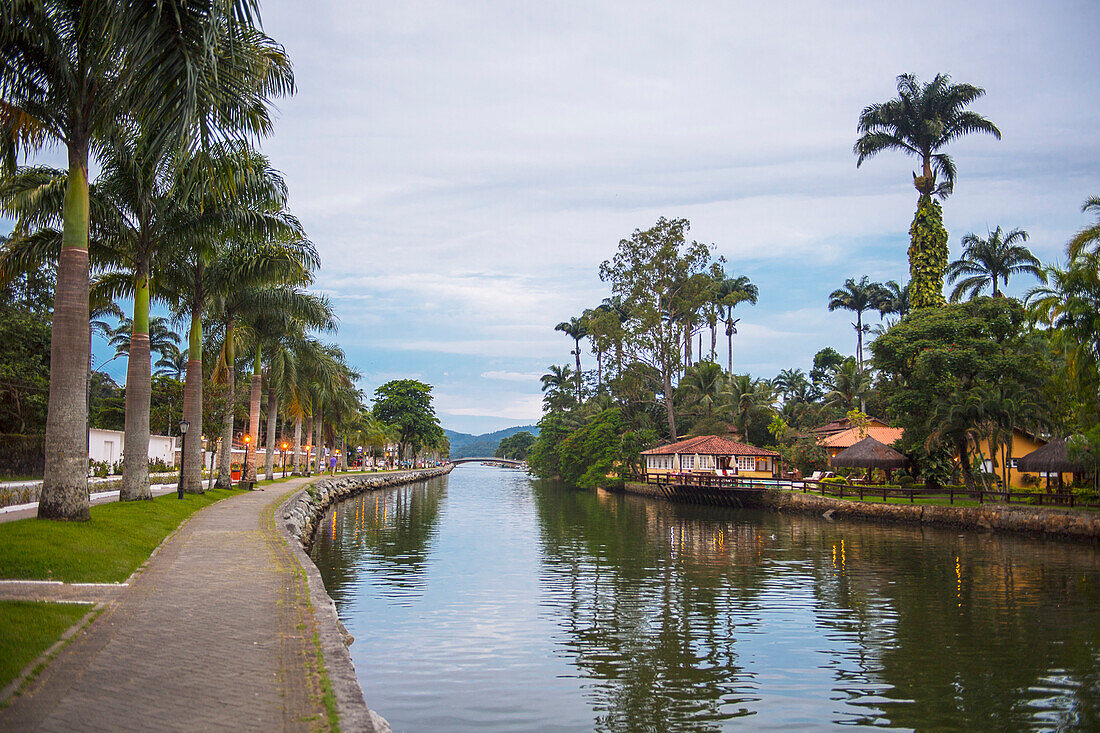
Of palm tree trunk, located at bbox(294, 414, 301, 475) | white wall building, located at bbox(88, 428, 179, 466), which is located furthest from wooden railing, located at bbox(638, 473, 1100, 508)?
white wall building, located at bbox(88, 428, 179, 466)

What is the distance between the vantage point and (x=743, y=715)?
10766 mm

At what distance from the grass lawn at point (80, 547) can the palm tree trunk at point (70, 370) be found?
1.78ft

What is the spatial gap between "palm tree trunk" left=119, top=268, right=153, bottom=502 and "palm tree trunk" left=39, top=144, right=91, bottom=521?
6868mm

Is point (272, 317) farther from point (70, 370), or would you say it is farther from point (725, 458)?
point (725, 458)

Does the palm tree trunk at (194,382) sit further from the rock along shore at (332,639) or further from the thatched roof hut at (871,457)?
the thatched roof hut at (871,457)

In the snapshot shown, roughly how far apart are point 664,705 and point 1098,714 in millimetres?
5614

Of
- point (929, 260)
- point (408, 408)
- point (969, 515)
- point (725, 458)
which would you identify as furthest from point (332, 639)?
point (408, 408)

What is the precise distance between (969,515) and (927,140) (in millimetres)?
29009

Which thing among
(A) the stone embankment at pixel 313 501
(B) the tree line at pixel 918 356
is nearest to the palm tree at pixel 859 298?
(B) the tree line at pixel 918 356

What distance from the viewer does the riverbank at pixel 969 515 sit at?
30.9m

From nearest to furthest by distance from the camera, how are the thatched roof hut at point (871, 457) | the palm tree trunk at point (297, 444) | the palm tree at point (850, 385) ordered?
the thatched roof hut at point (871, 457), the palm tree trunk at point (297, 444), the palm tree at point (850, 385)

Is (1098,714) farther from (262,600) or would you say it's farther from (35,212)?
(35,212)

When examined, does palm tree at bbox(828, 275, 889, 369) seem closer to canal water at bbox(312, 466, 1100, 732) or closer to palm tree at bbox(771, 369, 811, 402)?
palm tree at bbox(771, 369, 811, 402)

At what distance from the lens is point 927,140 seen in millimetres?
53938
